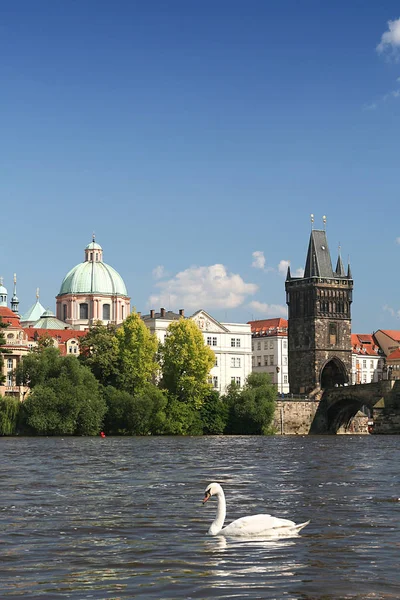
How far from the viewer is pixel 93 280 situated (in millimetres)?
166875

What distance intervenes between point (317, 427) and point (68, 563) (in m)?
125

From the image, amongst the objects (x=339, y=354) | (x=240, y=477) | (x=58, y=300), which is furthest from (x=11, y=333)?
(x=240, y=477)

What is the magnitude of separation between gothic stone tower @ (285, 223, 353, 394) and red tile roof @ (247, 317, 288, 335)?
22303mm

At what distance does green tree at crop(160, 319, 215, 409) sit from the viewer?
114 m

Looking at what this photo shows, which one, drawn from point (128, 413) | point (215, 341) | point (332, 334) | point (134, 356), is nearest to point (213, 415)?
point (134, 356)

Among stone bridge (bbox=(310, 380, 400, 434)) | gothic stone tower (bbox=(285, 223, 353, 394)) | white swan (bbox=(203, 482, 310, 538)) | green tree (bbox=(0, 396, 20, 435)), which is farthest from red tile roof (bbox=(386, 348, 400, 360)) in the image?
white swan (bbox=(203, 482, 310, 538))

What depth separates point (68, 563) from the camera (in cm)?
1806

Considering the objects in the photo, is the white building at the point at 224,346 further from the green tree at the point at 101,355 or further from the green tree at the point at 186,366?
the green tree at the point at 101,355

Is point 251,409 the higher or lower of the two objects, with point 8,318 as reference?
lower

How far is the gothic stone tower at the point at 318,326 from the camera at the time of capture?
155 metres

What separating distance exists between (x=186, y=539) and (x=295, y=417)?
118m

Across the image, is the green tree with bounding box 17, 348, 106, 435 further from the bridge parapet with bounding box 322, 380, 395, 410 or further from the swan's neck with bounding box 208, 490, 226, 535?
the swan's neck with bounding box 208, 490, 226, 535

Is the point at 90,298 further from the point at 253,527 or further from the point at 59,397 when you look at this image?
the point at 253,527

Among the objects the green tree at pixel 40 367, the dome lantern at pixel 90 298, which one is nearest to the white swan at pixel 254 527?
the green tree at pixel 40 367
